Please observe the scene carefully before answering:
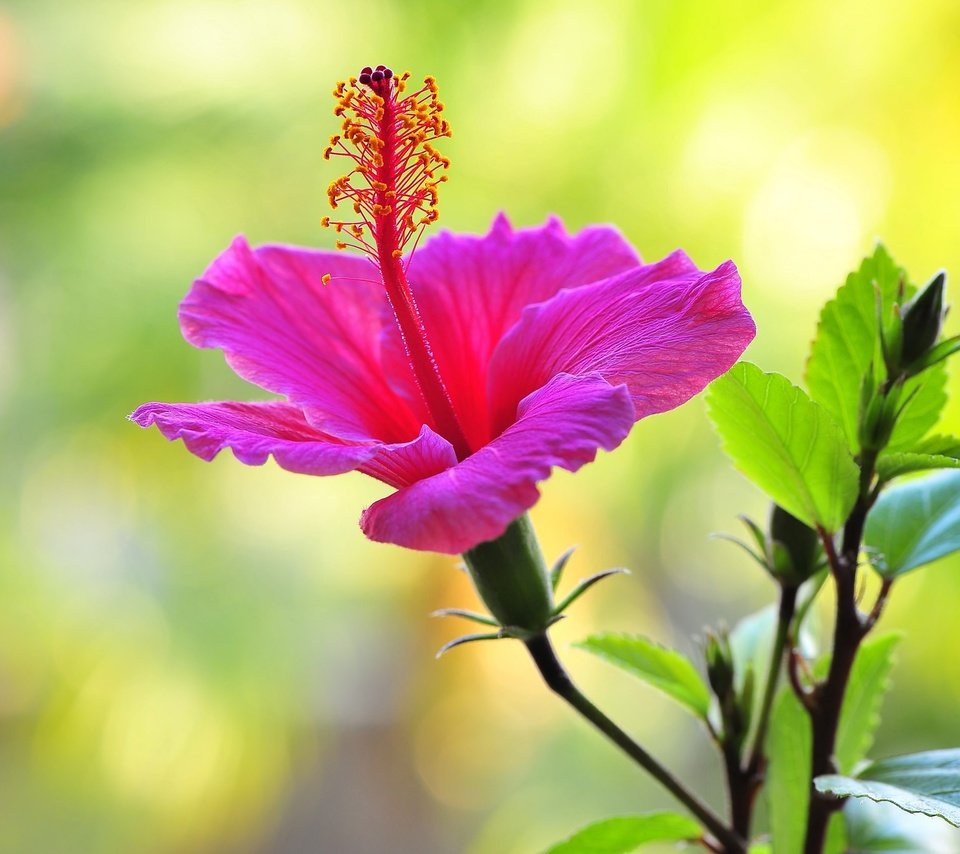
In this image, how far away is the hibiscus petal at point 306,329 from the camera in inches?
17.6

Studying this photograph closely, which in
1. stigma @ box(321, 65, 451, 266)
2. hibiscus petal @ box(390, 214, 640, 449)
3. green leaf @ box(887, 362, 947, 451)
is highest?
stigma @ box(321, 65, 451, 266)

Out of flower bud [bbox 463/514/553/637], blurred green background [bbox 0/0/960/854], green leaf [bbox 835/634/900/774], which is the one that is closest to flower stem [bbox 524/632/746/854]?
flower bud [bbox 463/514/553/637]

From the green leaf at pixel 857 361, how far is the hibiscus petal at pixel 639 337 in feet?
0.20

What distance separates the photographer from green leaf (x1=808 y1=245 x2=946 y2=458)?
41 cm

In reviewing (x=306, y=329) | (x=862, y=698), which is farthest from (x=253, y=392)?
(x=862, y=698)

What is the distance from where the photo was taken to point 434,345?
49cm

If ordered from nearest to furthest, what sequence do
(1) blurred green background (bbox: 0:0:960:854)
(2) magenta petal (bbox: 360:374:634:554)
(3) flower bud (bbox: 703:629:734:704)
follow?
(2) magenta petal (bbox: 360:374:634:554) < (3) flower bud (bbox: 703:629:734:704) < (1) blurred green background (bbox: 0:0:960:854)

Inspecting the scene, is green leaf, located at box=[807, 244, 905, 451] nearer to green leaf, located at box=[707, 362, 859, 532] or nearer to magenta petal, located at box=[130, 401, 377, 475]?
green leaf, located at box=[707, 362, 859, 532]

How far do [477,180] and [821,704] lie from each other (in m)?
2.33

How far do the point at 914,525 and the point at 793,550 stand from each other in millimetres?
75

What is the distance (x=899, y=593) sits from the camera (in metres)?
2.16

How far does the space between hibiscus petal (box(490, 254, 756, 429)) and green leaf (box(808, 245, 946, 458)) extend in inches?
2.4

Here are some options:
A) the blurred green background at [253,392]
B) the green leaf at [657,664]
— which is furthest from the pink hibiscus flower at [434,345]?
the blurred green background at [253,392]

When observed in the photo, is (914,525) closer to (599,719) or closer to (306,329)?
(599,719)
